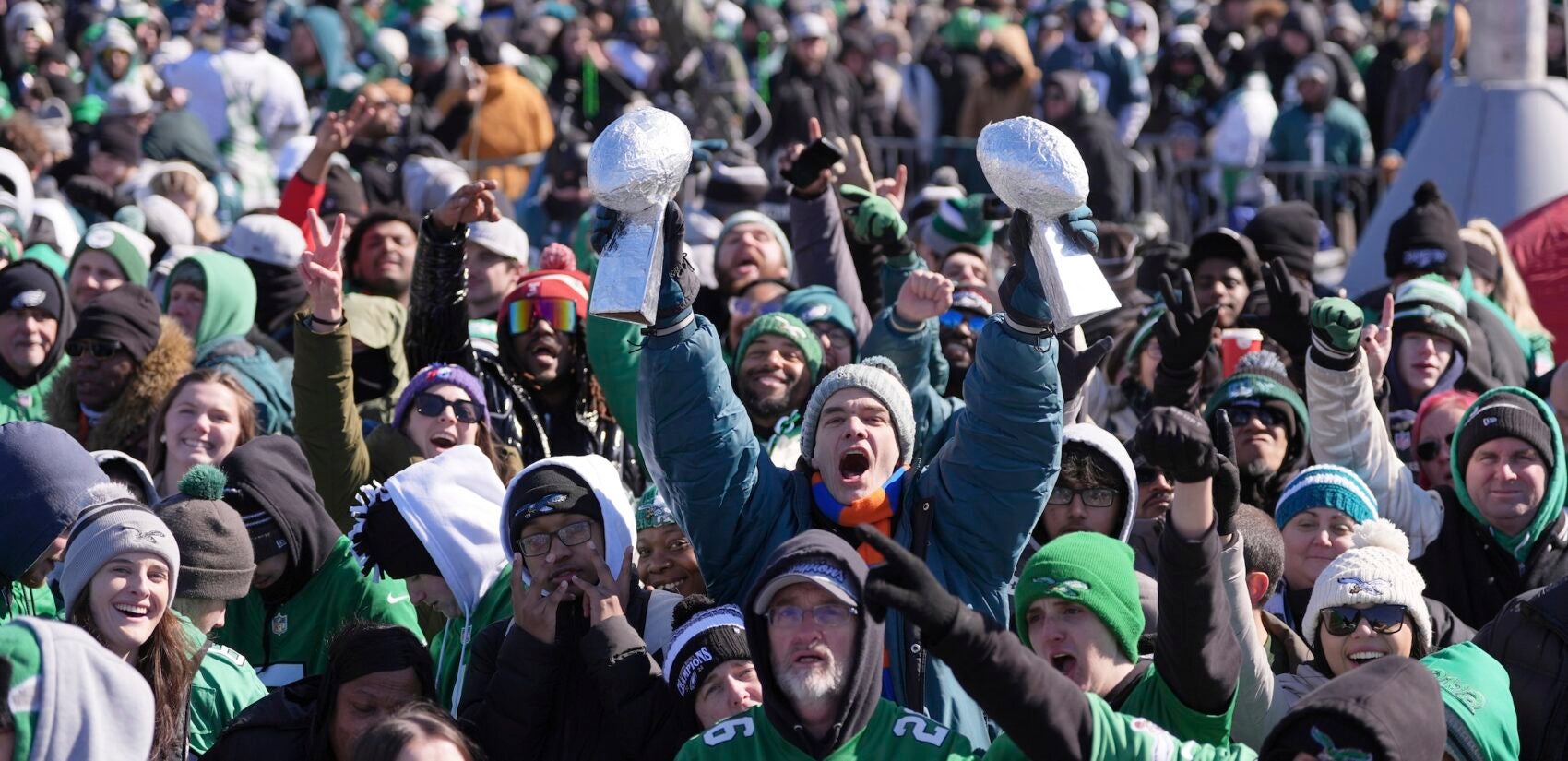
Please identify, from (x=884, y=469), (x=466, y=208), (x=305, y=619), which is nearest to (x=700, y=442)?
(x=884, y=469)

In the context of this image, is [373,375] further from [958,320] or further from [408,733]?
[408,733]

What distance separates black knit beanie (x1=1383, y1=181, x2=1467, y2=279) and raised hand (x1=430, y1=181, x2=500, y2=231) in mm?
3574

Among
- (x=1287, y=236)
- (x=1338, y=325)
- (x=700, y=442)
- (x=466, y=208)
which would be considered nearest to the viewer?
(x=700, y=442)

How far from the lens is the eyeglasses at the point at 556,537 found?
17.6ft

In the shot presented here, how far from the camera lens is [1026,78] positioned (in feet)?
52.3

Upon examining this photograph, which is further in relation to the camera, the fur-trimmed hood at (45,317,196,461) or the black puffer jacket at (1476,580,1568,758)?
the fur-trimmed hood at (45,317,196,461)

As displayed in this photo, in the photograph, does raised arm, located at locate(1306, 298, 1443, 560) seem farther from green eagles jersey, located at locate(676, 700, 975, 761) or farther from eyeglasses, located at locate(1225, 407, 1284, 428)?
green eagles jersey, located at locate(676, 700, 975, 761)

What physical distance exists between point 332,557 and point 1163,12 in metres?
14.8

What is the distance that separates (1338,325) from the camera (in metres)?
6.67

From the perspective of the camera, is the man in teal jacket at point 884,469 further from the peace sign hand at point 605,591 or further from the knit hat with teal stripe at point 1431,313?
the knit hat with teal stripe at point 1431,313

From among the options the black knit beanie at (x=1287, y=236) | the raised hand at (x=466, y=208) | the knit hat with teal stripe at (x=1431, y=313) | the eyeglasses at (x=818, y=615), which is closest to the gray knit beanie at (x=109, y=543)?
the eyeglasses at (x=818, y=615)

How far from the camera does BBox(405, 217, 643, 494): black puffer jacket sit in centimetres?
717

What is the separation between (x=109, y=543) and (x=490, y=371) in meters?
2.12

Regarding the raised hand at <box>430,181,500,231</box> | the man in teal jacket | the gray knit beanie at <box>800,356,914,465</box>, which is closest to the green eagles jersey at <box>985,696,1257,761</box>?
the man in teal jacket
